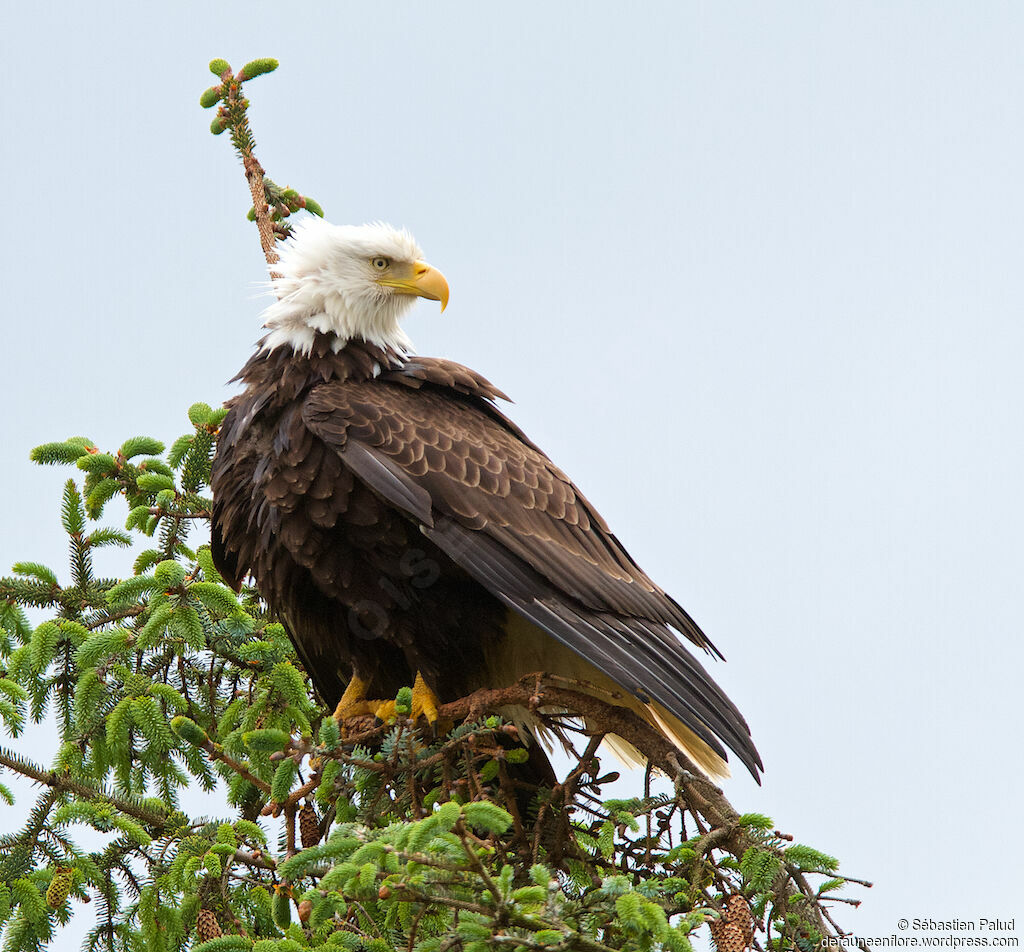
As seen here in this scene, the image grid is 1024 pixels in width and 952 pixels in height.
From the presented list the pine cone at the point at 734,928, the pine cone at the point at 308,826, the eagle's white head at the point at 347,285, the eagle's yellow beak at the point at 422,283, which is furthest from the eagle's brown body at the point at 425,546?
the pine cone at the point at 734,928

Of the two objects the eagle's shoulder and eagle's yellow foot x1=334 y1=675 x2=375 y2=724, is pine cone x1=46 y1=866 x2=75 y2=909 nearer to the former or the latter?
eagle's yellow foot x1=334 y1=675 x2=375 y2=724

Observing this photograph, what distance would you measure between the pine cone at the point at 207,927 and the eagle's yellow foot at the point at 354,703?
3.65ft

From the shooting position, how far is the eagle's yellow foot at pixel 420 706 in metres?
4.23

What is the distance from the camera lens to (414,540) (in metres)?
4.23

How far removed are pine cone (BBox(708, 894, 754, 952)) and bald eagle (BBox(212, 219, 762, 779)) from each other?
2.46ft

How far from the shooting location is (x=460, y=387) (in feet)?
15.4

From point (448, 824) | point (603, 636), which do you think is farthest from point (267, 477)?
point (448, 824)

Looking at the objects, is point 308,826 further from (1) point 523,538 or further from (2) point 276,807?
(1) point 523,538

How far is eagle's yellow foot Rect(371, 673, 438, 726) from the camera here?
4.23 meters

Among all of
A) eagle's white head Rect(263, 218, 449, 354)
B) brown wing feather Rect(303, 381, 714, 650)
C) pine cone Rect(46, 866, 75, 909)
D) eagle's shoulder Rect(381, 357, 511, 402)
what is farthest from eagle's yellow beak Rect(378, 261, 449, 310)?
pine cone Rect(46, 866, 75, 909)

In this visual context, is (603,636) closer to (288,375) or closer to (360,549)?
(360,549)

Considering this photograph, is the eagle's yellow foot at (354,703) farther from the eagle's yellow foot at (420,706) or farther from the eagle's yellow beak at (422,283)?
the eagle's yellow beak at (422,283)

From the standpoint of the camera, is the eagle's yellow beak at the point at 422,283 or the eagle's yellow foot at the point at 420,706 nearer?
the eagle's yellow foot at the point at 420,706

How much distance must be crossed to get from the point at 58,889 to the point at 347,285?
2389 millimetres
